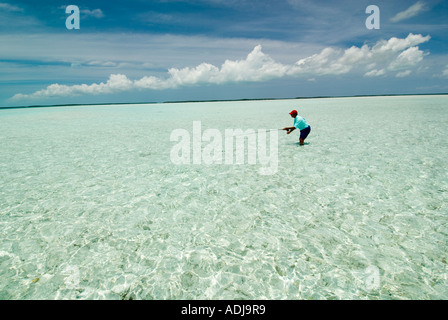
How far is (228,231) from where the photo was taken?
4539 millimetres

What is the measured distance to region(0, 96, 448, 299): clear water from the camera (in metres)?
3.25

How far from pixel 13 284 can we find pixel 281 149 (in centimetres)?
970

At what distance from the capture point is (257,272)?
3.47 meters

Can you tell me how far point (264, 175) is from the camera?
24.6ft

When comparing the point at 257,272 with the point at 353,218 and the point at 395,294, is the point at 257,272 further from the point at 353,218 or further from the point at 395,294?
the point at 353,218

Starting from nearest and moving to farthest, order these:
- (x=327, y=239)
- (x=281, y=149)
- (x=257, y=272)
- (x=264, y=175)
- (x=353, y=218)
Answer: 1. (x=257, y=272)
2. (x=327, y=239)
3. (x=353, y=218)
4. (x=264, y=175)
5. (x=281, y=149)

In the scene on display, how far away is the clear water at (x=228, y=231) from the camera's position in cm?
325
